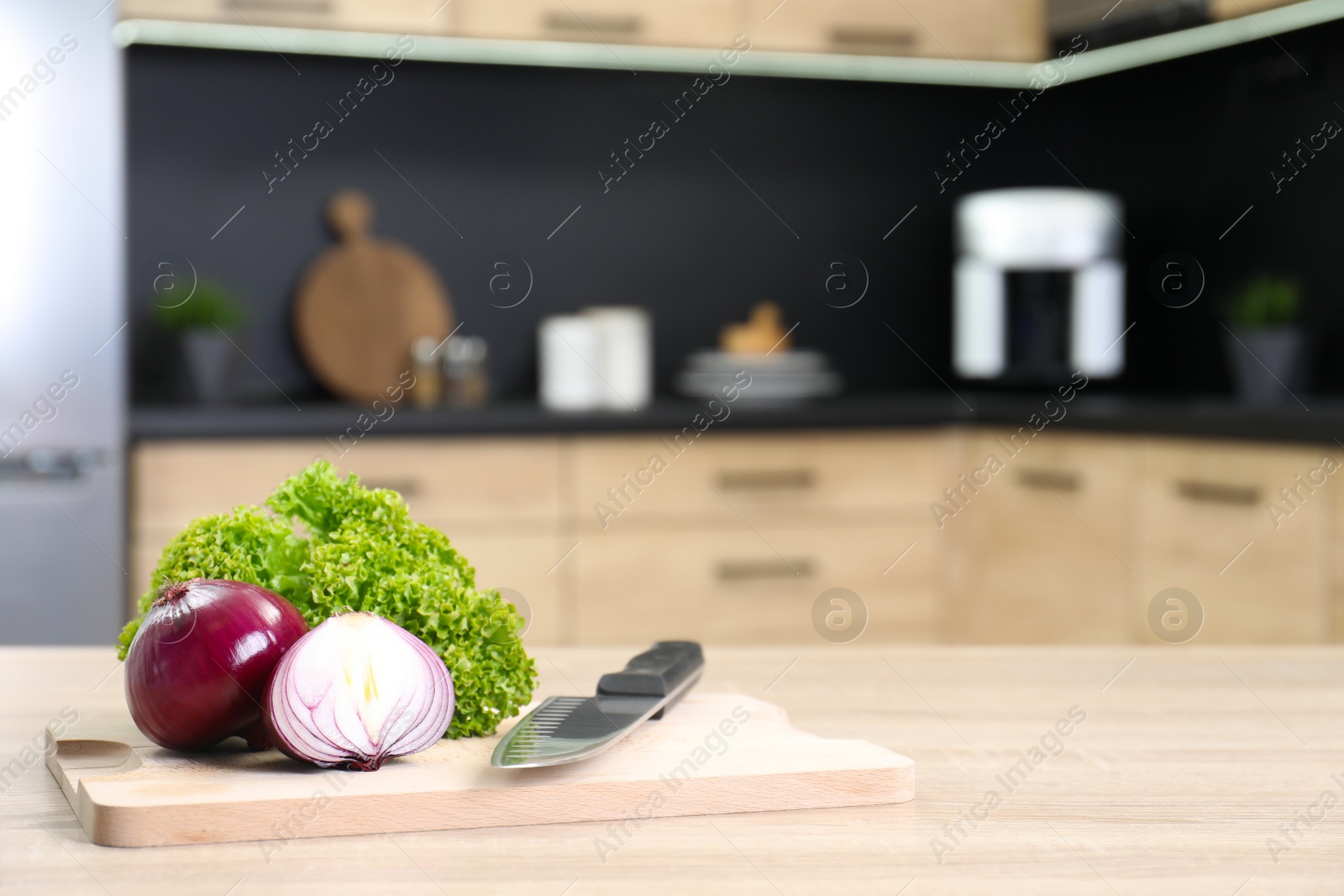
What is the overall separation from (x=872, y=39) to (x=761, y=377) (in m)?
0.73

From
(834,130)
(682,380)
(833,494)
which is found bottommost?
(833,494)

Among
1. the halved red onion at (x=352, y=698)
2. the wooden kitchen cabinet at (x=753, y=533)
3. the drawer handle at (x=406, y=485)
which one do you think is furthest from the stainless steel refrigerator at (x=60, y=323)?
the halved red onion at (x=352, y=698)

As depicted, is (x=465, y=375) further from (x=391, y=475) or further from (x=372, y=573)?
(x=372, y=573)

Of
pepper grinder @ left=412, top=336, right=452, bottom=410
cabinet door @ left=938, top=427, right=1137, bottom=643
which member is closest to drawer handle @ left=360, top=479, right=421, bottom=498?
pepper grinder @ left=412, top=336, right=452, bottom=410

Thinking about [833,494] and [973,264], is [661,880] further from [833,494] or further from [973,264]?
[973,264]

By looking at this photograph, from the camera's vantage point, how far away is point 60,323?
7.18ft

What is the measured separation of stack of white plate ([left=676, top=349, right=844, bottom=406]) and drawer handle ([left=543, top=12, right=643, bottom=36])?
2.22ft

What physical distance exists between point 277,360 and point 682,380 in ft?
2.80

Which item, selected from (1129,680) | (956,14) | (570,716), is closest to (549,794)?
(570,716)

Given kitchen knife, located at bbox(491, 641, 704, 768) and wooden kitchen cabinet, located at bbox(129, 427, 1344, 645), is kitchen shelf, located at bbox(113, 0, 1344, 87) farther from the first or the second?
kitchen knife, located at bbox(491, 641, 704, 768)

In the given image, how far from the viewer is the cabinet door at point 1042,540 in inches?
91.3

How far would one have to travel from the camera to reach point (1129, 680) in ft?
2.80

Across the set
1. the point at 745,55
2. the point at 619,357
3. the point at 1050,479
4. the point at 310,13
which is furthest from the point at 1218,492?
the point at 310,13

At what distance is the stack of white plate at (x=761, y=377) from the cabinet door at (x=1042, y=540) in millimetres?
375
